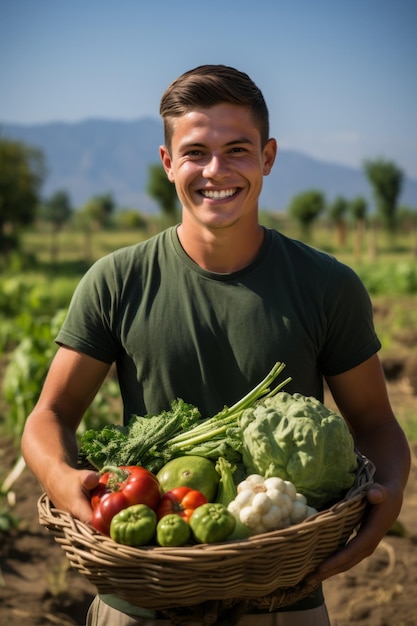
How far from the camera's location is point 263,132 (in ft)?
9.29

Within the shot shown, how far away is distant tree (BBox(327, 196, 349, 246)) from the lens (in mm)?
43188

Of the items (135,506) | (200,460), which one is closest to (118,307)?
(200,460)

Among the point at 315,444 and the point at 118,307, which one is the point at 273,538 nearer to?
the point at 315,444

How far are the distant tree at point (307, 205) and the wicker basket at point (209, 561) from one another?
3380cm

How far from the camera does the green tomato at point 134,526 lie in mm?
2062

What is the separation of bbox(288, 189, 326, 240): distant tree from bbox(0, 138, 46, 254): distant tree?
11.4 m

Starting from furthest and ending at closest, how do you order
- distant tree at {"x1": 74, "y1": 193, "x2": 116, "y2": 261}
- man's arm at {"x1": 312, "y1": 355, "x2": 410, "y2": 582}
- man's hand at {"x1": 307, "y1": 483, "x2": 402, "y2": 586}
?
distant tree at {"x1": 74, "y1": 193, "x2": 116, "y2": 261}, man's arm at {"x1": 312, "y1": 355, "x2": 410, "y2": 582}, man's hand at {"x1": 307, "y1": 483, "x2": 402, "y2": 586}

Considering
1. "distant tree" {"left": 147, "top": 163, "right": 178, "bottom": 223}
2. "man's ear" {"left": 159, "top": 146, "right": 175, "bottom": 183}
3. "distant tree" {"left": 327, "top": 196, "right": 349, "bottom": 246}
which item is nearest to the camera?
"man's ear" {"left": 159, "top": 146, "right": 175, "bottom": 183}

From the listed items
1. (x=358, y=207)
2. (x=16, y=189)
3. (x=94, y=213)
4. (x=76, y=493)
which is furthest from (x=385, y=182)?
(x=76, y=493)

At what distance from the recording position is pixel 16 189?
30719mm

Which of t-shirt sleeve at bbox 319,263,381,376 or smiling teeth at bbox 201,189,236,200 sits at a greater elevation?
smiling teeth at bbox 201,189,236,200

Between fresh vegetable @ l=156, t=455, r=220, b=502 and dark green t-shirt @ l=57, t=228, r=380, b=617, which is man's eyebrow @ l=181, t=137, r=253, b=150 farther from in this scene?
fresh vegetable @ l=156, t=455, r=220, b=502

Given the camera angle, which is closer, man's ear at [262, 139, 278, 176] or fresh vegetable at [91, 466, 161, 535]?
fresh vegetable at [91, 466, 161, 535]

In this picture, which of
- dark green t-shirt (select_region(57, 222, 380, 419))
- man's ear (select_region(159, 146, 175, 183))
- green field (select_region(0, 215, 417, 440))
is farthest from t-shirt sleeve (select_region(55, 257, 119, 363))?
green field (select_region(0, 215, 417, 440))
